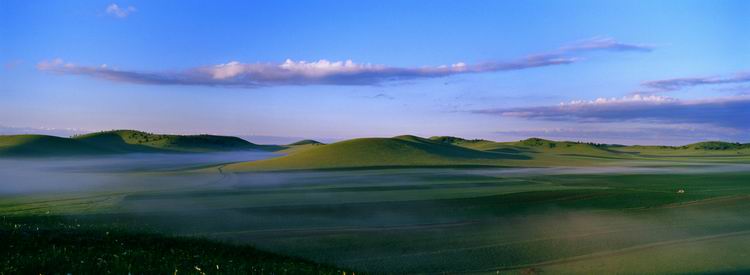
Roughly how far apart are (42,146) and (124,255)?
11390 centimetres

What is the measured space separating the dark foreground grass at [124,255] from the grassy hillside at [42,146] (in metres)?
94.1

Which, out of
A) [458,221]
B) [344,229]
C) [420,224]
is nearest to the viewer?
[344,229]

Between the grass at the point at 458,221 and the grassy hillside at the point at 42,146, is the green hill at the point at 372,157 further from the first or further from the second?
the grassy hillside at the point at 42,146

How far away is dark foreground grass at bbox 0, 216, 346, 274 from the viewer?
34.7ft

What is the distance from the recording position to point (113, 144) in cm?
13612

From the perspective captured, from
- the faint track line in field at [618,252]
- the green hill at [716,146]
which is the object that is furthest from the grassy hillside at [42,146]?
the green hill at [716,146]

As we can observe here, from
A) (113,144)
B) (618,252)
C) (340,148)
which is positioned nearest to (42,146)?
(113,144)

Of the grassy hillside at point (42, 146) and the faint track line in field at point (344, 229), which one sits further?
the grassy hillside at point (42, 146)

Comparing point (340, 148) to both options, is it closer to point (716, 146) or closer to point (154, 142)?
point (154, 142)

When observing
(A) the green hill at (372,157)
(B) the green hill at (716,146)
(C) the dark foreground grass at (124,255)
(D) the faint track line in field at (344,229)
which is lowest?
(D) the faint track line in field at (344,229)

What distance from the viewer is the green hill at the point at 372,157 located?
6606 centimetres

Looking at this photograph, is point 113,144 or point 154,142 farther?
point 154,142

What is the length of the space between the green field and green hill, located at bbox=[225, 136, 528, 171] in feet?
78.9

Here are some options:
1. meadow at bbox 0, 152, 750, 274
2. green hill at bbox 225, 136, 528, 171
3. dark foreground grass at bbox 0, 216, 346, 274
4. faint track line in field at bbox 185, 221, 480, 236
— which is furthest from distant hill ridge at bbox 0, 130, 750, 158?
dark foreground grass at bbox 0, 216, 346, 274
